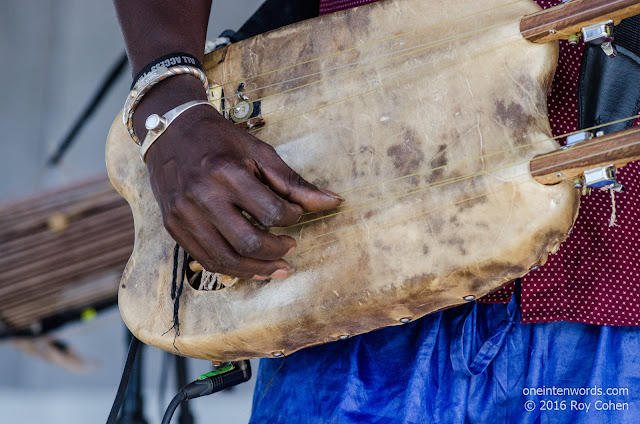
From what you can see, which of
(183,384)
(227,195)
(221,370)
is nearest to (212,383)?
(221,370)

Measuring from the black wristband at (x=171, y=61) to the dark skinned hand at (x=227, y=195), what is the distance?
126 millimetres

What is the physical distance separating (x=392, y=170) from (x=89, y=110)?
190 cm

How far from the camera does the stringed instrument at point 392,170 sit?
83cm

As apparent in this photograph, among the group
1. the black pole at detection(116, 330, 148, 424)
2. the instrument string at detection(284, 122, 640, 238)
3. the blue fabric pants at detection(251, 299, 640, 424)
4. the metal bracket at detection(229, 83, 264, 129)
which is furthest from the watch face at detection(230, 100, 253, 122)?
the black pole at detection(116, 330, 148, 424)

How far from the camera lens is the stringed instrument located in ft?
2.71

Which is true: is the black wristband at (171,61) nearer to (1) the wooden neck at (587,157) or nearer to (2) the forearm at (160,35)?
(2) the forearm at (160,35)

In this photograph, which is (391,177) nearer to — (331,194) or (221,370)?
(331,194)

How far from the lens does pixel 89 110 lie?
251cm

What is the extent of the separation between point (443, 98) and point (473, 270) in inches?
9.9

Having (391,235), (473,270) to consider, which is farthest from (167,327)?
(473,270)

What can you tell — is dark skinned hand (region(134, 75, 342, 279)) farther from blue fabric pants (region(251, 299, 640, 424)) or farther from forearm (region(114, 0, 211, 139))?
blue fabric pants (region(251, 299, 640, 424))

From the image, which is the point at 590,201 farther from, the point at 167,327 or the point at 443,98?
the point at 167,327

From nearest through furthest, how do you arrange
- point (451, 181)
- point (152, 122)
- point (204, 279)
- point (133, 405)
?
point (451, 181), point (152, 122), point (204, 279), point (133, 405)

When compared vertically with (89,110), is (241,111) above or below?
above
